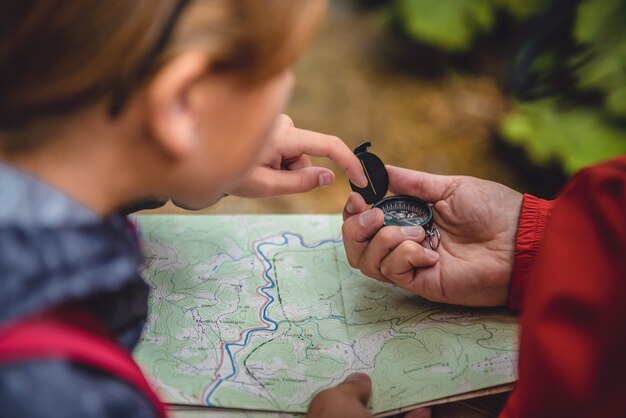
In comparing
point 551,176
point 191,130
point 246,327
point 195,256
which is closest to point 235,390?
point 246,327

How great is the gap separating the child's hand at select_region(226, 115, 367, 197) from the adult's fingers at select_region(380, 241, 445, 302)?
144 millimetres

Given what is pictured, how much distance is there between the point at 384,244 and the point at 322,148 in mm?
177

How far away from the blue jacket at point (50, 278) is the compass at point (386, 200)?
50cm

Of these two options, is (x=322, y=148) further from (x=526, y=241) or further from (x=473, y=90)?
(x=473, y=90)

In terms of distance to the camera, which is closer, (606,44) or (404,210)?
(404,210)

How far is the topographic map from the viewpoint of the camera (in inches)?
31.5

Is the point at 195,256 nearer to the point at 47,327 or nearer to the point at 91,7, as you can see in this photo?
the point at 47,327

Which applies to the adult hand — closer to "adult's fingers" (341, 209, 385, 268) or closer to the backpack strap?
"adult's fingers" (341, 209, 385, 268)

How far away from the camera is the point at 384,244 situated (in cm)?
90

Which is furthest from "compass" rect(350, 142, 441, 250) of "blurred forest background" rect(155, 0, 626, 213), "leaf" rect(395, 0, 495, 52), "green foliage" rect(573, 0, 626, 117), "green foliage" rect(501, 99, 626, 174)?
"leaf" rect(395, 0, 495, 52)

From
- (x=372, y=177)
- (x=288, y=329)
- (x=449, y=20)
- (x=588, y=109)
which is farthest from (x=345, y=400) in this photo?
(x=449, y=20)

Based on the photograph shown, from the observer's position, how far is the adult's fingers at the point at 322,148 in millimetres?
951

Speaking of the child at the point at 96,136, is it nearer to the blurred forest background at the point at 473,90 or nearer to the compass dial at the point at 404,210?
the compass dial at the point at 404,210

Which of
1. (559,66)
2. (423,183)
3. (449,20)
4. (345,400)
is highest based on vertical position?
(449,20)
